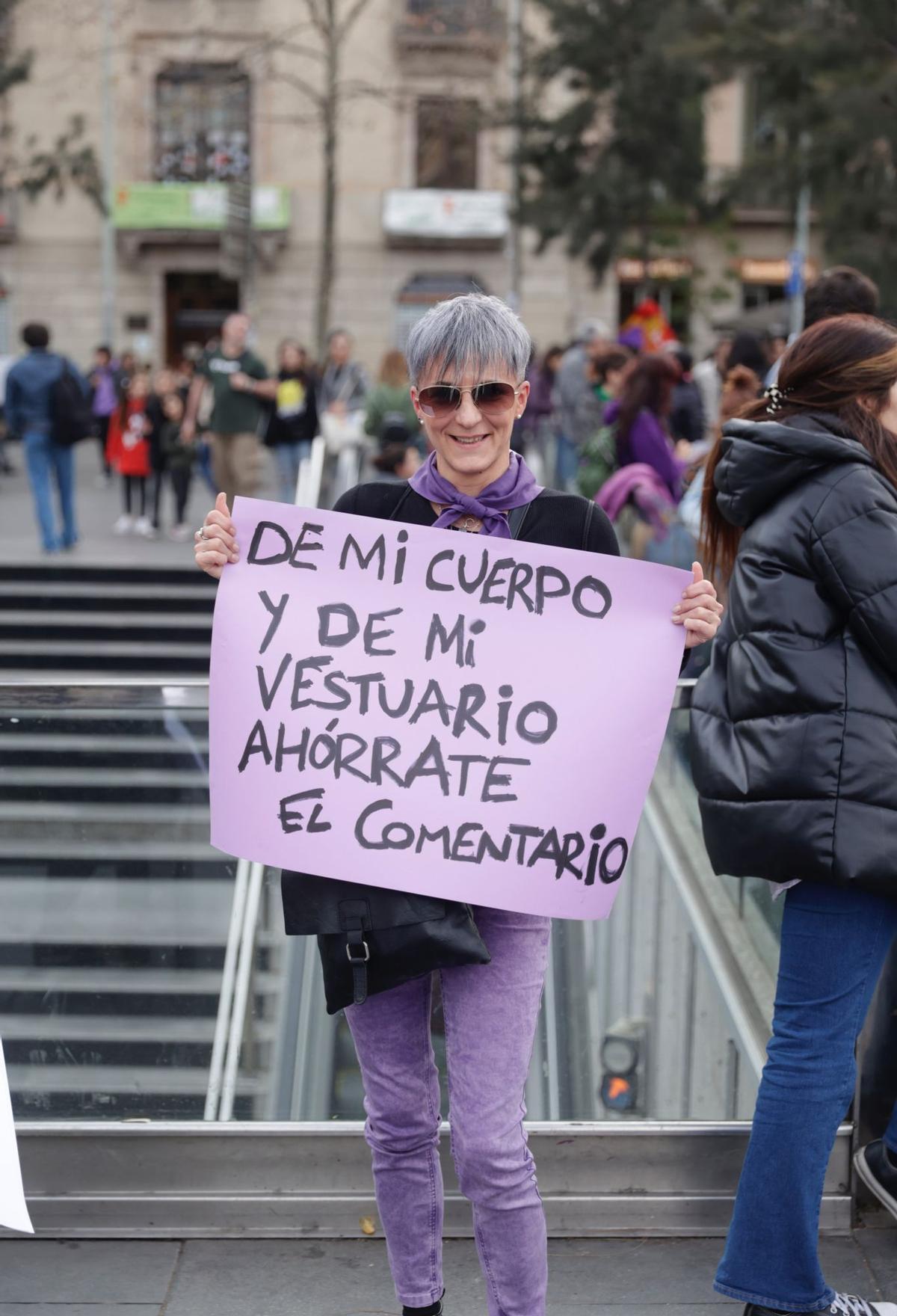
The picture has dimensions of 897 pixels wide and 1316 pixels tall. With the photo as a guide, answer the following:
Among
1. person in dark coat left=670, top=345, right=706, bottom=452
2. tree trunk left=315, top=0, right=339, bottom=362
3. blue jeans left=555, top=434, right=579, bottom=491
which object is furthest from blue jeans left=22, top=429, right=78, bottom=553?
tree trunk left=315, top=0, right=339, bottom=362

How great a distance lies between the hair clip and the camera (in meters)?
2.99

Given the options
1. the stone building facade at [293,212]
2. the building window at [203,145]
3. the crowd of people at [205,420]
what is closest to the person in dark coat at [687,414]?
the crowd of people at [205,420]

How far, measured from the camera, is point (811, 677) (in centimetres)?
272

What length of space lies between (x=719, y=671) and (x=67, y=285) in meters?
37.6

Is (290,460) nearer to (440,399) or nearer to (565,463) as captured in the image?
(565,463)

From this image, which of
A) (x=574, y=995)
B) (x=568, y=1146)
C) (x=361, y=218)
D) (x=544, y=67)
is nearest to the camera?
(x=568, y=1146)

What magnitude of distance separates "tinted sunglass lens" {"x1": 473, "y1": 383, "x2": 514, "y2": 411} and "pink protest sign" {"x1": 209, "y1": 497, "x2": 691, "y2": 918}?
0.24 m

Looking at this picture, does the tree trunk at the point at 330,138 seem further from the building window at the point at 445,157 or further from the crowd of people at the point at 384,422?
the building window at the point at 445,157

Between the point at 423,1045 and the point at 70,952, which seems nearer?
the point at 423,1045

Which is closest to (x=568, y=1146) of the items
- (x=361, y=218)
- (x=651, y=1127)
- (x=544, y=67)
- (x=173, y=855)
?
(x=651, y=1127)

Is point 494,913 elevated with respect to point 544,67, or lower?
lower

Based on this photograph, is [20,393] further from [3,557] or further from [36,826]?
[36,826]

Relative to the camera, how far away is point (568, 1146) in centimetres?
346

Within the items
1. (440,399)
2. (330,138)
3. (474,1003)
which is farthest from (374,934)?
(330,138)
